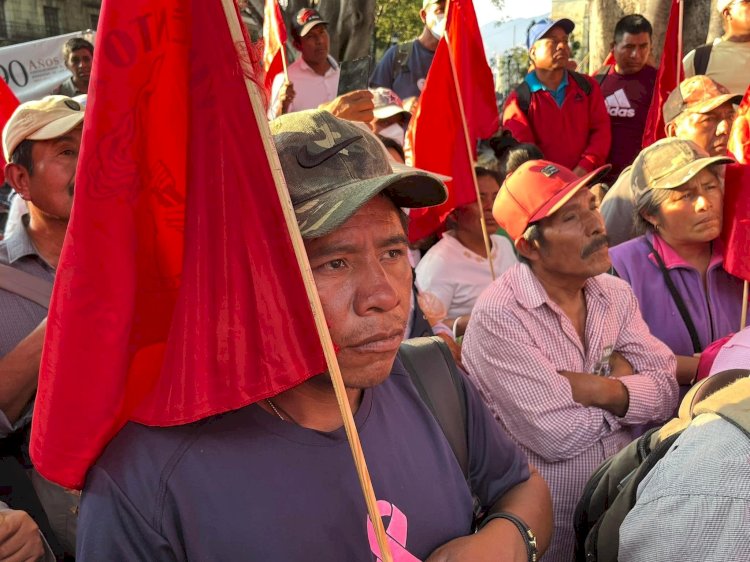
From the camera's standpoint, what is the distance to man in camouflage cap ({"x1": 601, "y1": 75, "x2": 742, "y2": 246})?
4.32 meters

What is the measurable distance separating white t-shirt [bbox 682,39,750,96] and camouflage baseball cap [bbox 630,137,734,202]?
260 centimetres

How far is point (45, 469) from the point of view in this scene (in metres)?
1.34

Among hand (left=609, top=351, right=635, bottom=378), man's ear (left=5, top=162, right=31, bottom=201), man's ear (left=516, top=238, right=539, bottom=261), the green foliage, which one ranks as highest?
man's ear (left=5, top=162, right=31, bottom=201)

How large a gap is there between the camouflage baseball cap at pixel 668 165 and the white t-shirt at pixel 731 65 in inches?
102

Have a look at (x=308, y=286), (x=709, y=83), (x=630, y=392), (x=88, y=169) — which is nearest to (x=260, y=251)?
(x=308, y=286)

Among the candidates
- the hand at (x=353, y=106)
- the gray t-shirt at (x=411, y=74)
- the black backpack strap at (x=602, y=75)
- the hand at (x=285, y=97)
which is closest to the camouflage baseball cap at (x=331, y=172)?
the hand at (x=353, y=106)

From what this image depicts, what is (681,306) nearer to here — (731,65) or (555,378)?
(555,378)

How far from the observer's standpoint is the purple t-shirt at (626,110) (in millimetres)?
6844

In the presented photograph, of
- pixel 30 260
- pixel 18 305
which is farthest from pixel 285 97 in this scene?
pixel 18 305

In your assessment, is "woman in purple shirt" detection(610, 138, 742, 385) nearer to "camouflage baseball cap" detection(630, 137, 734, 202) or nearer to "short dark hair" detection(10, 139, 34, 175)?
"camouflage baseball cap" detection(630, 137, 734, 202)

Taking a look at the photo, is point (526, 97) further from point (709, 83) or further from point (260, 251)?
point (260, 251)

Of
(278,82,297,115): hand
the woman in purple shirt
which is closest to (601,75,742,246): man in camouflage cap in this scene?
the woman in purple shirt

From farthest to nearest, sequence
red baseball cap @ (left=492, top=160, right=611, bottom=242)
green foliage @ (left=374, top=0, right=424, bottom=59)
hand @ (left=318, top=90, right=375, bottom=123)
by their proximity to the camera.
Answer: green foliage @ (left=374, top=0, right=424, bottom=59) → hand @ (left=318, top=90, right=375, bottom=123) → red baseball cap @ (left=492, top=160, right=611, bottom=242)

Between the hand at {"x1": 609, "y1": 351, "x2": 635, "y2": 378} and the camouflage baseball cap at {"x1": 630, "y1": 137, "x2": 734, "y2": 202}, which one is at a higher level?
the camouflage baseball cap at {"x1": 630, "y1": 137, "x2": 734, "y2": 202}
